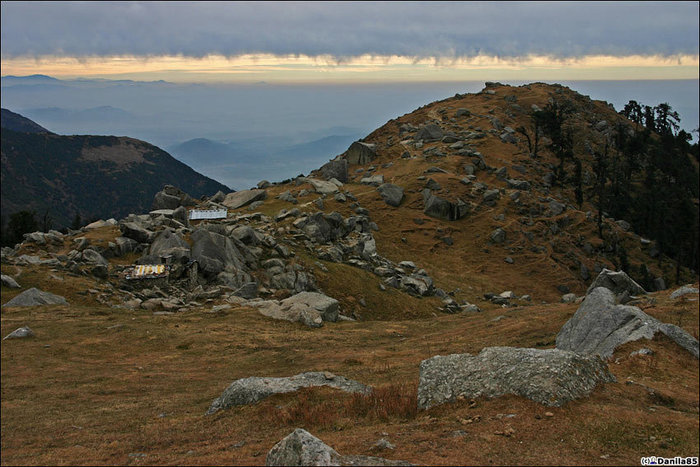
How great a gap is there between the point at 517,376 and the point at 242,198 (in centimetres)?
5068

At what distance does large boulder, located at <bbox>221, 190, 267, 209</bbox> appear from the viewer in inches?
2295

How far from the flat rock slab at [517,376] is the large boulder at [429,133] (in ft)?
248

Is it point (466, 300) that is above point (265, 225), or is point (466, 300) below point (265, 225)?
below

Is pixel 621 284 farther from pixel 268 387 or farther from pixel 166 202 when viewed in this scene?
pixel 166 202

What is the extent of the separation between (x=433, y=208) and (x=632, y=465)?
54662mm

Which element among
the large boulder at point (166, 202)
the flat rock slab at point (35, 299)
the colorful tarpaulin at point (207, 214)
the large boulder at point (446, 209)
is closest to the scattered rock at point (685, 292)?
the flat rock slab at point (35, 299)

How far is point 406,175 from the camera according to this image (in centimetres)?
7231

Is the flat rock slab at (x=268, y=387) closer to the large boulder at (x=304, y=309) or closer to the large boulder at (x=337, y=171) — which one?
the large boulder at (x=304, y=309)

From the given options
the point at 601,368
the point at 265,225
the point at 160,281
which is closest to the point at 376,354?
the point at 601,368

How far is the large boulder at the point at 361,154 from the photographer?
85.1 meters

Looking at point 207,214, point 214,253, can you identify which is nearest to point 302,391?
point 214,253

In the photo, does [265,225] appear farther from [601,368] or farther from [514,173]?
[514,173]

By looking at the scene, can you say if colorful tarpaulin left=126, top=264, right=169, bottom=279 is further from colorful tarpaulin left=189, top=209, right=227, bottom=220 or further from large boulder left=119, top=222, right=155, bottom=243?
colorful tarpaulin left=189, top=209, right=227, bottom=220

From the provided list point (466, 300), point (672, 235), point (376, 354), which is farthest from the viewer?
point (672, 235)
